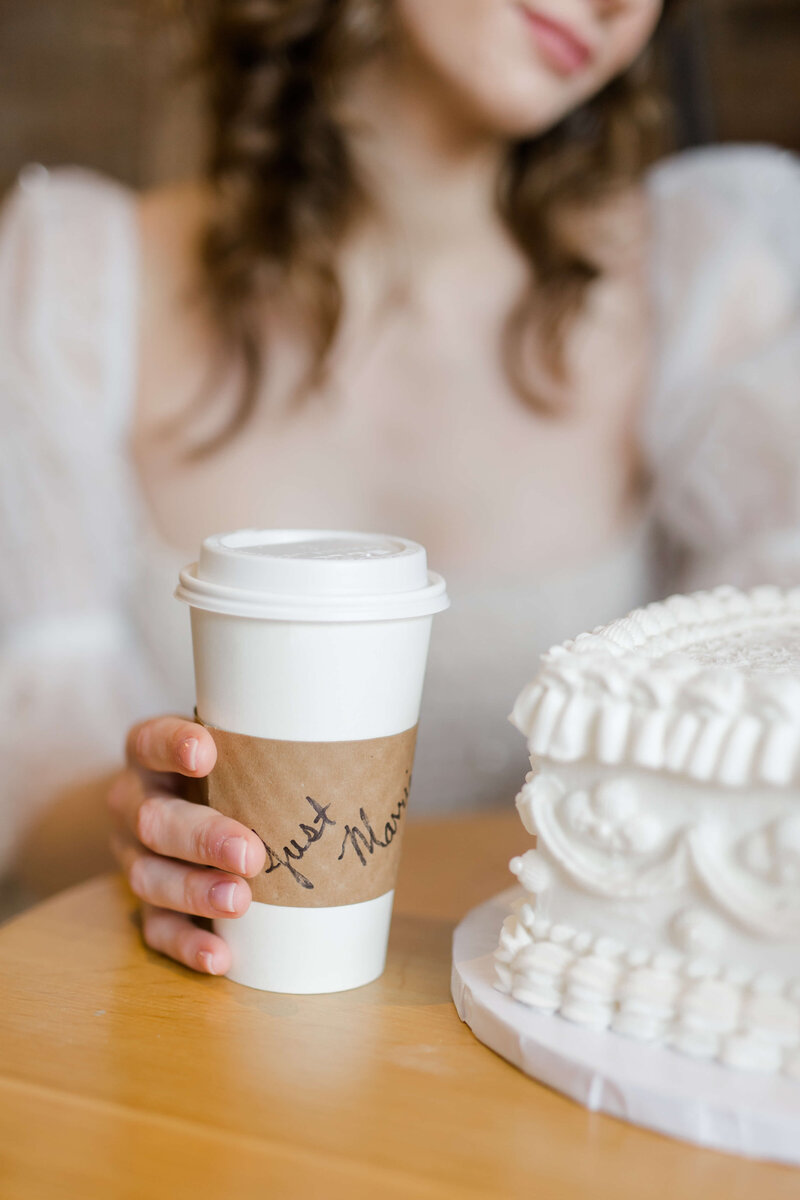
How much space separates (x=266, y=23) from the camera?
1.13m

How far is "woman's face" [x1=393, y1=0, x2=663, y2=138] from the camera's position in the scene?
0.95 m

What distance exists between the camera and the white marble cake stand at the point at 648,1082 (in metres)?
0.35

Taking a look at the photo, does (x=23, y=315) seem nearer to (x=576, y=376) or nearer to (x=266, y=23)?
(x=266, y=23)

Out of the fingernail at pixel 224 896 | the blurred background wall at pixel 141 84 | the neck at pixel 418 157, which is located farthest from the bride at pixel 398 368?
the fingernail at pixel 224 896

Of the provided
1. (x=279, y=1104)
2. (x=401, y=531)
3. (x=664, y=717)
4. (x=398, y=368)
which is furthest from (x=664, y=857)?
(x=398, y=368)

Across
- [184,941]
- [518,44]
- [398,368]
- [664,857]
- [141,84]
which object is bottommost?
[184,941]

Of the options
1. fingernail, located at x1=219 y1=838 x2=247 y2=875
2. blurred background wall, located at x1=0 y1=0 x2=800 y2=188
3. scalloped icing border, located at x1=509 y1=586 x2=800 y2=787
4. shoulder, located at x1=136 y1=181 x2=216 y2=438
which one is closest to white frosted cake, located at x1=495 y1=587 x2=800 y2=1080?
scalloped icing border, located at x1=509 y1=586 x2=800 y2=787

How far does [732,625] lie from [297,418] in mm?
724

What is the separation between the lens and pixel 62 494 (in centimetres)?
111

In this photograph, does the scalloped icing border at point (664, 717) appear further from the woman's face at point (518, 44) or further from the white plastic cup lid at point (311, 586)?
the woman's face at point (518, 44)

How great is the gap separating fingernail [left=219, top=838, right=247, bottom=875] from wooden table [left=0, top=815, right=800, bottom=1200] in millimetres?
60

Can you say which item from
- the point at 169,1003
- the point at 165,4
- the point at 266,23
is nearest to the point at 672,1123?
the point at 169,1003

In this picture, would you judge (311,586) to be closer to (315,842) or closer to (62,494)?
(315,842)

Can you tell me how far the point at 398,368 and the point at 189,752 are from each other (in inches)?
32.4
